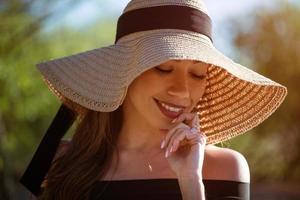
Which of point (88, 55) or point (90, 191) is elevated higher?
point (88, 55)

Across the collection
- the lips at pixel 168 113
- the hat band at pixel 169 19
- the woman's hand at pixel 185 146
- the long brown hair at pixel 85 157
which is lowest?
the long brown hair at pixel 85 157

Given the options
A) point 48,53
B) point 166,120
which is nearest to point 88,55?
point 166,120

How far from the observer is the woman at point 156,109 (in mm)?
2298

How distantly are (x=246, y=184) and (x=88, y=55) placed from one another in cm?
65

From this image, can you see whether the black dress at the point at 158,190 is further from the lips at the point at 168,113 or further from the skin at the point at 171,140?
the lips at the point at 168,113

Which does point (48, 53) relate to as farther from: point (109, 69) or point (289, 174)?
point (109, 69)

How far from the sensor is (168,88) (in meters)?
2.30

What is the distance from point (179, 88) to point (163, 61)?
0.37 feet

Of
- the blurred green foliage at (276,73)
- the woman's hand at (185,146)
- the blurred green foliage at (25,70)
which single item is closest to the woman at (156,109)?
the woman's hand at (185,146)

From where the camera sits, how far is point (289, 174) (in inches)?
409

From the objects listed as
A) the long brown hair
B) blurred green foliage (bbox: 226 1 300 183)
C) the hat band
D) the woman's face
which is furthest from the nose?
blurred green foliage (bbox: 226 1 300 183)

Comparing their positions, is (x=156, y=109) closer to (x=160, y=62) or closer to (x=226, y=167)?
(x=160, y=62)

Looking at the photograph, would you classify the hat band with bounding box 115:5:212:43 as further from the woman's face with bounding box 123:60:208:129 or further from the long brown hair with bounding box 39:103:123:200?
the long brown hair with bounding box 39:103:123:200

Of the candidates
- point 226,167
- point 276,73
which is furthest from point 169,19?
point 276,73
